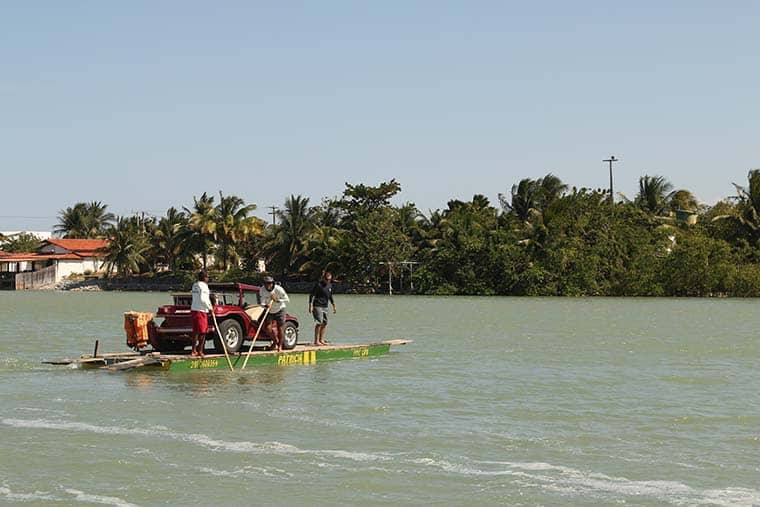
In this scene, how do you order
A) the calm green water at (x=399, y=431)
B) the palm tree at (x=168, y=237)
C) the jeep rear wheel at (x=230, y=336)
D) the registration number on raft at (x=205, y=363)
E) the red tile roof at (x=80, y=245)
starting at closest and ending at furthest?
the calm green water at (x=399, y=431), the registration number on raft at (x=205, y=363), the jeep rear wheel at (x=230, y=336), the palm tree at (x=168, y=237), the red tile roof at (x=80, y=245)

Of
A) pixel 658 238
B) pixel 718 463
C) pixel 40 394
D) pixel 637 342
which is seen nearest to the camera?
pixel 718 463

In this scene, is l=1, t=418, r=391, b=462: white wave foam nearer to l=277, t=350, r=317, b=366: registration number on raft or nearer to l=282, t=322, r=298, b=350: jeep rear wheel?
l=277, t=350, r=317, b=366: registration number on raft

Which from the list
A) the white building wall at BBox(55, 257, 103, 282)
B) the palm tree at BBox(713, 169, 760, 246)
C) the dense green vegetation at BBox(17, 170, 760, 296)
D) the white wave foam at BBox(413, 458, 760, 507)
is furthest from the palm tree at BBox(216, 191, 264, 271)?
the white wave foam at BBox(413, 458, 760, 507)

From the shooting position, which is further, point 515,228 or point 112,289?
point 112,289

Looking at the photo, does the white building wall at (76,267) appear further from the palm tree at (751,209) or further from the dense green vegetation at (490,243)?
the palm tree at (751,209)

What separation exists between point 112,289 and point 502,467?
83.2m

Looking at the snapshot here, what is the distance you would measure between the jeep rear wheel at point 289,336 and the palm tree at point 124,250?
234 ft

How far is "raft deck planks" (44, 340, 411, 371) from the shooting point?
724 inches

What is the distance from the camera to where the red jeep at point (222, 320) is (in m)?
19.7

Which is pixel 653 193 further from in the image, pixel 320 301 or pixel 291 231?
pixel 320 301

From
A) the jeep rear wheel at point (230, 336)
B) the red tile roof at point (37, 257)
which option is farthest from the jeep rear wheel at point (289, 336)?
the red tile roof at point (37, 257)

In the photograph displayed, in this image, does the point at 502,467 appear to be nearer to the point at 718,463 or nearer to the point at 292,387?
the point at 718,463

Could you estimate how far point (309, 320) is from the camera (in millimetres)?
42438

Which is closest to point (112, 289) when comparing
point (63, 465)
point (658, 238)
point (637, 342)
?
point (658, 238)
